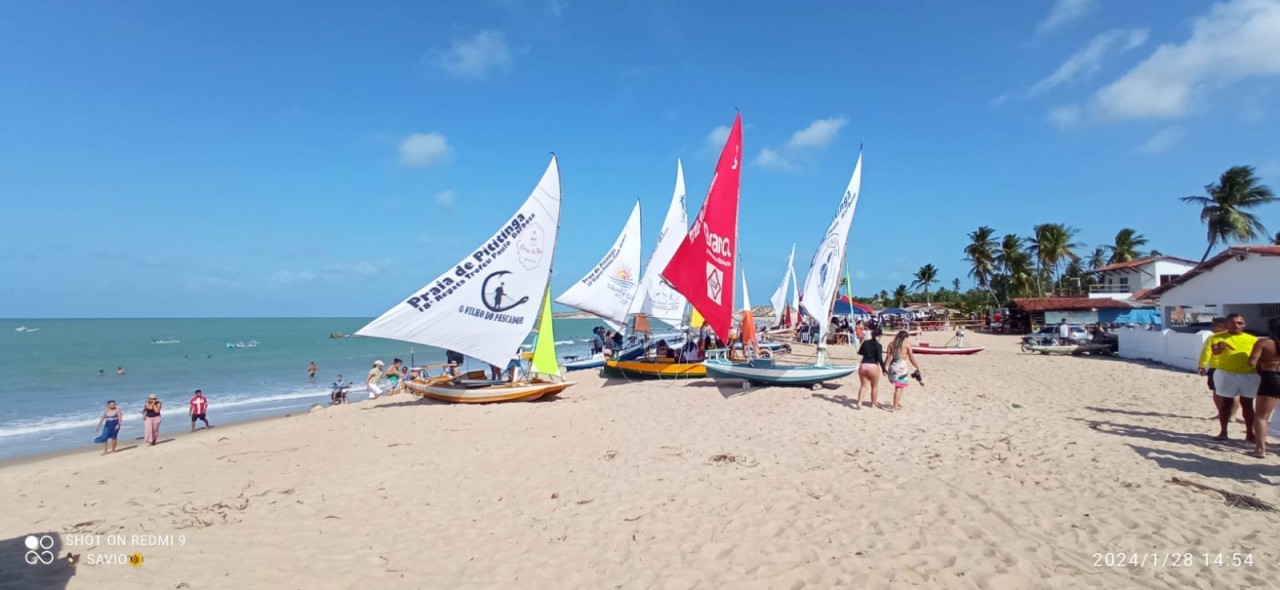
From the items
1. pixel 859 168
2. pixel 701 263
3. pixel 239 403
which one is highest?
pixel 859 168

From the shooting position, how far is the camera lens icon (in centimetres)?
505

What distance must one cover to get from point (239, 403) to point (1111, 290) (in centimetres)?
5537

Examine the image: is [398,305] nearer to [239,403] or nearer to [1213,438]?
[1213,438]

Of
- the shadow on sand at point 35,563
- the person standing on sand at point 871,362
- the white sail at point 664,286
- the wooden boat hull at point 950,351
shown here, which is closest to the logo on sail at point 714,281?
the person standing on sand at point 871,362

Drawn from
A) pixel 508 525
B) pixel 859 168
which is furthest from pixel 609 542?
pixel 859 168

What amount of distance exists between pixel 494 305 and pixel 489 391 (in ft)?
6.54

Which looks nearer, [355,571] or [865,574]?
[865,574]

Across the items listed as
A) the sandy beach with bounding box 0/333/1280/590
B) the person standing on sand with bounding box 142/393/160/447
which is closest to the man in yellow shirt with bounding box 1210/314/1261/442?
the sandy beach with bounding box 0/333/1280/590

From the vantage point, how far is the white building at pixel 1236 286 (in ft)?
52.5

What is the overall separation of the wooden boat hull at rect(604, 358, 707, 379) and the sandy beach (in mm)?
4236

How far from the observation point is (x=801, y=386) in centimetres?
1280

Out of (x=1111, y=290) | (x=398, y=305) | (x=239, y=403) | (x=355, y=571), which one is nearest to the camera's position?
(x=355, y=571)

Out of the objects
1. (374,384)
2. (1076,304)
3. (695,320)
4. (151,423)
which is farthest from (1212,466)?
(1076,304)

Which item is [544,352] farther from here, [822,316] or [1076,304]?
[1076,304]
